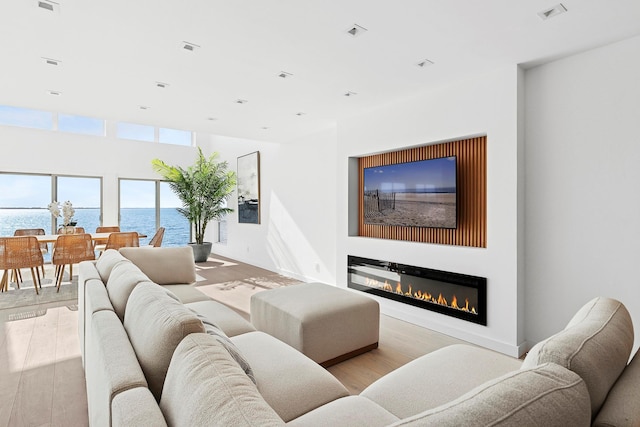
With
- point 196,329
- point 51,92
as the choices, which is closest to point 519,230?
point 196,329

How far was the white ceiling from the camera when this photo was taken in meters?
2.15

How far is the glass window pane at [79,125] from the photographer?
7.49 meters

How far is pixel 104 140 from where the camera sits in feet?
25.9

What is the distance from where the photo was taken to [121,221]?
26.8ft

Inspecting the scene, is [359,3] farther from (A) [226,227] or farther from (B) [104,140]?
(B) [104,140]

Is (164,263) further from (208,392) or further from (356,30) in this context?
(208,392)

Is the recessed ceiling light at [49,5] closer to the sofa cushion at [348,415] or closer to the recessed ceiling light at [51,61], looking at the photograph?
Answer: the recessed ceiling light at [51,61]

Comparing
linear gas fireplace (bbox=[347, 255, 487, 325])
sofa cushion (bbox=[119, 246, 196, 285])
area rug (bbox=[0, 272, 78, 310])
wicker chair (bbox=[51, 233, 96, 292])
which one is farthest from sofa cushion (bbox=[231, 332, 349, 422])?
wicker chair (bbox=[51, 233, 96, 292])

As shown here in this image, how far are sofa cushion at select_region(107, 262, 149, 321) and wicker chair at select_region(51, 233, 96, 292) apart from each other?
323 centimetres

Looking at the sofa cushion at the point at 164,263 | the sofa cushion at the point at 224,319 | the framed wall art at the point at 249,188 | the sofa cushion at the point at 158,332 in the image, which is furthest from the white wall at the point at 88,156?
the sofa cushion at the point at 158,332

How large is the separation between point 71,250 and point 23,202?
12.1 feet

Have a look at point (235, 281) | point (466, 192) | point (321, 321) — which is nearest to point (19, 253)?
point (235, 281)

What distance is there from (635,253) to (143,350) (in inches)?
126

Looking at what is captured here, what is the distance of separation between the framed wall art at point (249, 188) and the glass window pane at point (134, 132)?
2.63m
